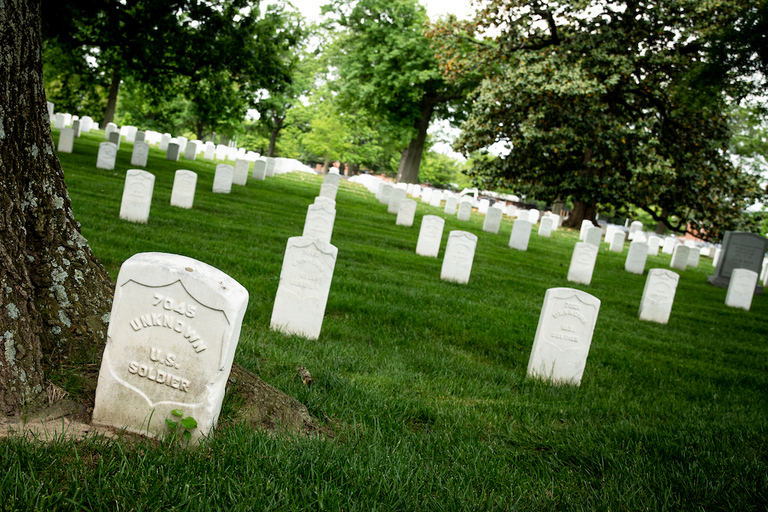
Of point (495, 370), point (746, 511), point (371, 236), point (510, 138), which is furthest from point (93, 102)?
point (746, 511)

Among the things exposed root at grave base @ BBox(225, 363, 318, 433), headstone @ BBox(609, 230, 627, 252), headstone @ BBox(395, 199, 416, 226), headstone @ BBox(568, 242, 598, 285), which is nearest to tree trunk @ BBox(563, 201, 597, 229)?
headstone @ BBox(609, 230, 627, 252)

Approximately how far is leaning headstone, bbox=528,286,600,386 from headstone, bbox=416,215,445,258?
22.2ft

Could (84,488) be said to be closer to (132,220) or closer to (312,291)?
(312,291)

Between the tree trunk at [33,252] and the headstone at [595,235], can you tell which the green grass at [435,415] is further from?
the headstone at [595,235]

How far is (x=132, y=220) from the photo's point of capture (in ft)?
34.2

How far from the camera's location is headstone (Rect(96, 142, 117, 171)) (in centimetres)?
1678

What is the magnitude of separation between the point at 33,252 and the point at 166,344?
0.94 meters

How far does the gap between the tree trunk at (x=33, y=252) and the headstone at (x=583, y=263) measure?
11.4 meters

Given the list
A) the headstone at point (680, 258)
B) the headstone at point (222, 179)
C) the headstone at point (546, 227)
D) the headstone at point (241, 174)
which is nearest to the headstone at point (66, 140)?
the headstone at point (241, 174)

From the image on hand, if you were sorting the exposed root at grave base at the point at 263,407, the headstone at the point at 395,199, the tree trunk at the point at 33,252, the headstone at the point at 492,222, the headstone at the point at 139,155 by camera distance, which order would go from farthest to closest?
the headstone at the point at 492,222 → the headstone at the point at 395,199 → the headstone at the point at 139,155 → the exposed root at grave base at the point at 263,407 → the tree trunk at the point at 33,252

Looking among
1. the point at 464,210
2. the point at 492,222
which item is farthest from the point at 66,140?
the point at 492,222

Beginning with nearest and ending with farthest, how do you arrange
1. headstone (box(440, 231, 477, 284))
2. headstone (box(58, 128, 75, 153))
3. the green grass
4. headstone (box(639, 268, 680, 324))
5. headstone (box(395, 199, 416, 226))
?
the green grass → headstone (box(639, 268, 680, 324)) → headstone (box(440, 231, 477, 284)) → headstone (box(395, 199, 416, 226)) → headstone (box(58, 128, 75, 153))

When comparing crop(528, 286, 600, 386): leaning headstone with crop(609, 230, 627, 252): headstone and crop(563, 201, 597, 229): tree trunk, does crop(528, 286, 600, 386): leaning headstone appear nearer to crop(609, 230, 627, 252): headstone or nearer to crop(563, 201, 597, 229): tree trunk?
crop(609, 230, 627, 252): headstone

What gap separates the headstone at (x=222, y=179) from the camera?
16.8m
